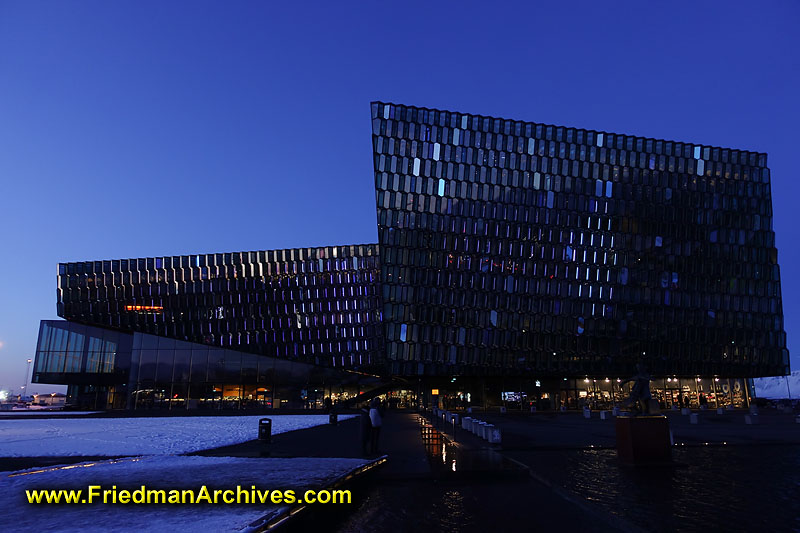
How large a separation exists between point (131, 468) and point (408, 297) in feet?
174

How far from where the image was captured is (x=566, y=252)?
229 ft

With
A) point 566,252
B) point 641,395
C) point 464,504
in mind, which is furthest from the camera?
point 566,252

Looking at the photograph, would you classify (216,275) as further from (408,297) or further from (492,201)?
(492,201)

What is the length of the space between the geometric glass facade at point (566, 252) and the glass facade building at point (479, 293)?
0.67 feet

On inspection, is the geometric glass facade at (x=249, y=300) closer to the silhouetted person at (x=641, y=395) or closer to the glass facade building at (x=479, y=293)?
the glass facade building at (x=479, y=293)

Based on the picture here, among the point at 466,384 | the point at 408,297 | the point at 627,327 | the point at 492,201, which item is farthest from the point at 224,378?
the point at 627,327

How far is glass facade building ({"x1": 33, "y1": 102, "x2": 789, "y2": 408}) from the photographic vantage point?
66.4 meters

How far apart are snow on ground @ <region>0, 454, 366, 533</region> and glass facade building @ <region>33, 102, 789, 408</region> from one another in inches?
1999

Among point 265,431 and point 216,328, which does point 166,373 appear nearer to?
point 216,328

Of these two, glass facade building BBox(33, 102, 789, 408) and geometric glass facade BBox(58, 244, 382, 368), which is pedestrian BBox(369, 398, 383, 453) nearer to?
glass facade building BBox(33, 102, 789, 408)

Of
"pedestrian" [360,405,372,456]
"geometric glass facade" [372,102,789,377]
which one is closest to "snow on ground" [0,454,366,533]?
"pedestrian" [360,405,372,456]

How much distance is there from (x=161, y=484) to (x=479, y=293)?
5852cm

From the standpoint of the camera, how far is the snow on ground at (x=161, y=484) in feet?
24.6

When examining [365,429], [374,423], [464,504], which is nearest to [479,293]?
[365,429]
